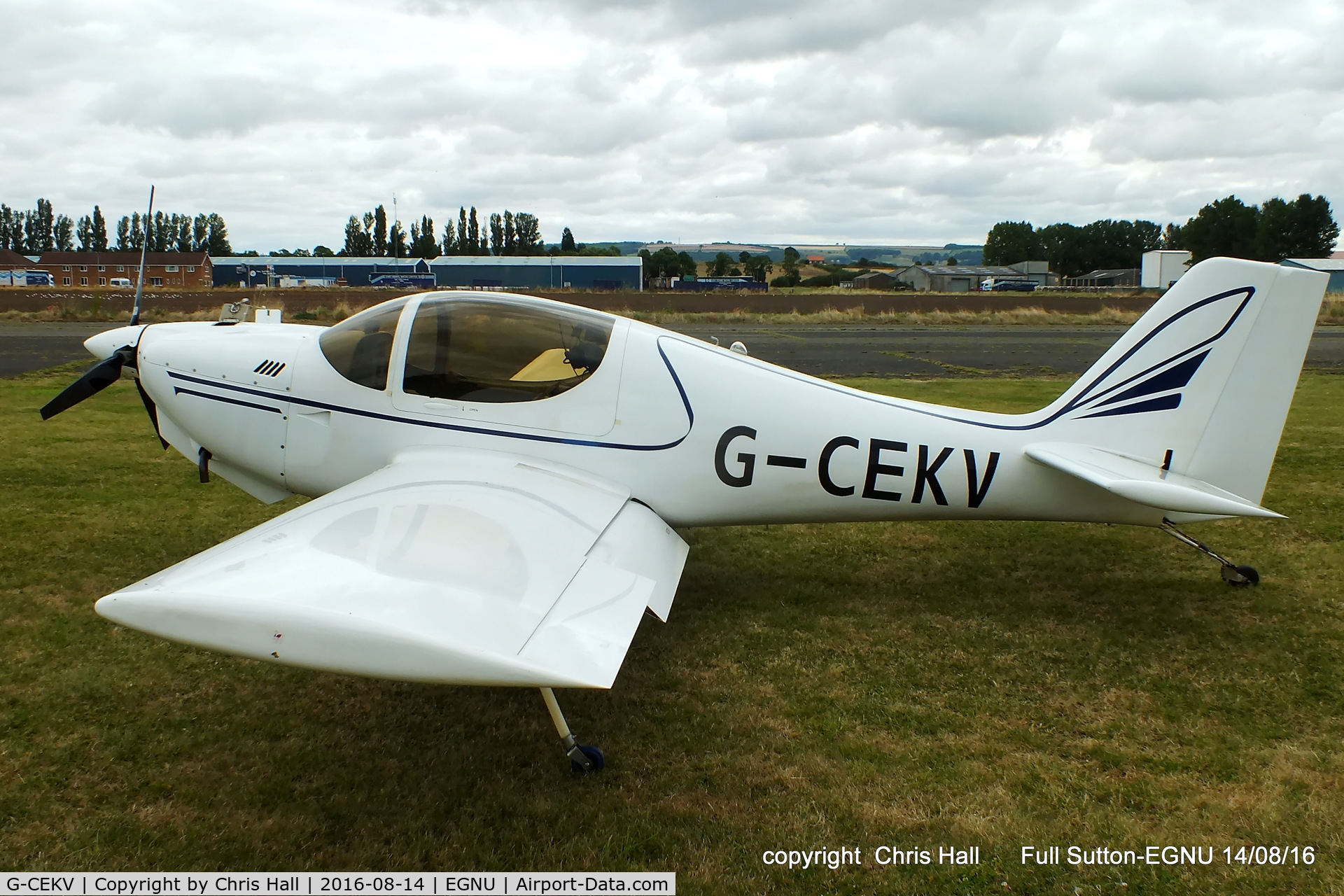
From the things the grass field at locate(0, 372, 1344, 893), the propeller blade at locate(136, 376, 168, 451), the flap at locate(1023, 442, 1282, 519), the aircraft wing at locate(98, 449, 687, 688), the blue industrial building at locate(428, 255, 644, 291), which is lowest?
the grass field at locate(0, 372, 1344, 893)

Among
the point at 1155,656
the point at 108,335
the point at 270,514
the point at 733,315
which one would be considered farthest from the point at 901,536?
the point at 733,315

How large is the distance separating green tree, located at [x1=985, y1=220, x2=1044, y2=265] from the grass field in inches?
5660

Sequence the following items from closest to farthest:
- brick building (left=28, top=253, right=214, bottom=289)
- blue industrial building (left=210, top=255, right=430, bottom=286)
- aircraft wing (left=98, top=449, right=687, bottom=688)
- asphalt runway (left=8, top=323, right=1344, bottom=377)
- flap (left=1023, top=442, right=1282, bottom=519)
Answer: aircraft wing (left=98, top=449, right=687, bottom=688) → flap (left=1023, top=442, right=1282, bottom=519) → asphalt runway (left=8, top=323, right=1344, bottom=377) → blue industrial building (left=210, top=255, right=430, bottom=286) → brick building (left=28, top=253, right=214, bottom=289)

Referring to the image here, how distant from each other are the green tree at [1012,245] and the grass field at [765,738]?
14378 cm

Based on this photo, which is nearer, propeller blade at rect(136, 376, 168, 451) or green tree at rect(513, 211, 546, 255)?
propeller blade at rect(136, 376, 168, 451)

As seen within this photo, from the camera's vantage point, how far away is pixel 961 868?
10.3ft

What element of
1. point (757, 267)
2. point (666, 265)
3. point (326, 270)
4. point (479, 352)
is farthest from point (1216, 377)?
point (757, 267)

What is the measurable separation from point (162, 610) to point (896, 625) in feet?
13.3

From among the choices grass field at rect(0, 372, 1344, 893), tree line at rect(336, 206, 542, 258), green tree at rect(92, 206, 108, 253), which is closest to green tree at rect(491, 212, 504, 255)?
tree line at rect(336, 206, 542, 258)

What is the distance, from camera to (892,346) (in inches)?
992

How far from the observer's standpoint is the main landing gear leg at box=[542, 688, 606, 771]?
3672 millimetres

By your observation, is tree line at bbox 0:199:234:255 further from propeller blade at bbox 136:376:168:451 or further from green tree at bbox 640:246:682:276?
propeller blade at bbox 136:376:168:451

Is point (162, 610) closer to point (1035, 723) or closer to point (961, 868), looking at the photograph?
point (961, 868)

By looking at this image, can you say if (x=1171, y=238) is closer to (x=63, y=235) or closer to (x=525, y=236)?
(x=525, y=236)
